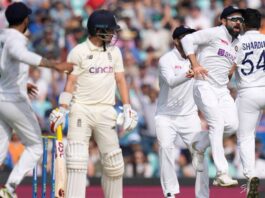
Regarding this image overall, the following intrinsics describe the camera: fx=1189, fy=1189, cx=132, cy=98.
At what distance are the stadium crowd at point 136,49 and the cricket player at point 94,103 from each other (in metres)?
4.79

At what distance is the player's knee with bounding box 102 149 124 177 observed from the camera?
11555 millimetres

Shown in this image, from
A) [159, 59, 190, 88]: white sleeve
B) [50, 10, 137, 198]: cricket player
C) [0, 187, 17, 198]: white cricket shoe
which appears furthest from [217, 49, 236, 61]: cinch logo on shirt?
[0, 187, 17, 198]: white cricket shoe

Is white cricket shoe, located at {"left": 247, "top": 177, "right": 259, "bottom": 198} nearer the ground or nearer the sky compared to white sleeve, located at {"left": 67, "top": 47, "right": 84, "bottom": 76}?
nearer the ground

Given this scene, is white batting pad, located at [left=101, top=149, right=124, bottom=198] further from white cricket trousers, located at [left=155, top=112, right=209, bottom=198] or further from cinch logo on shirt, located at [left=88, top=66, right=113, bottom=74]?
white cricket trousers, located at [left=155, top=112, right=209, bottom=198]

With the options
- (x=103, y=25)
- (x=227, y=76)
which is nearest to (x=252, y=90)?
(x=227, y=76)

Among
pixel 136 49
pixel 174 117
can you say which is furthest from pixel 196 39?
pixel 136 49

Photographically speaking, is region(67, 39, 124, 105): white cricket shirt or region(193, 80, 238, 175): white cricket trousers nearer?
region(67, 39, 124, 105): white cricket shirt

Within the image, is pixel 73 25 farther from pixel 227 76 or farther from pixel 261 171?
pixel 227 76

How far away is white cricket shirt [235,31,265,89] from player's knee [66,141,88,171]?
1.99m

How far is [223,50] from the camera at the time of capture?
478 inches

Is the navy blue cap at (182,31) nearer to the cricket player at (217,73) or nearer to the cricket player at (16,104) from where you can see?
the cricket player at (217,73)

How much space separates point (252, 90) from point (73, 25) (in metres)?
6.73

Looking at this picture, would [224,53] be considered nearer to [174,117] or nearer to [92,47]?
[174,117]

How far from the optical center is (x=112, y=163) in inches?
456
